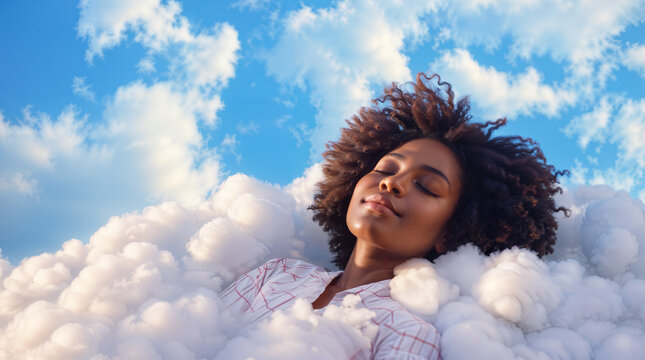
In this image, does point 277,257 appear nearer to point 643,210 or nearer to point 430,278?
point 430,278

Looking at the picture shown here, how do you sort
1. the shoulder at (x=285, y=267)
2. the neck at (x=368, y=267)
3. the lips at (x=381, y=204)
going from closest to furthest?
the lips at (x=381, y=204) → the neck at (x=368, y=267) → the shoulder at (x=285, y=267)

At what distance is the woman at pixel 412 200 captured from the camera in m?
2.91

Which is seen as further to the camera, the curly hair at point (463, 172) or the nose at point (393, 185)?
the curly hair at point (463, 172)

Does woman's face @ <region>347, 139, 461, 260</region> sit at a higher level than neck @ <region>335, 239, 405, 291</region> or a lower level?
higher

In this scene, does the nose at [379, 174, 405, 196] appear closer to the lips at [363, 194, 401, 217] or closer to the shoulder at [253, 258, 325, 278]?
the lips at [363, 194, 401, 217]

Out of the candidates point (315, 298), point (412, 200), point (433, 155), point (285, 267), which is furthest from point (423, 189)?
point (285, 267)

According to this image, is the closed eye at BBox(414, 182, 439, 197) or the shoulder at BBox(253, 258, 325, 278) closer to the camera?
the closed eye at BBox(414, 182, 439, 197)

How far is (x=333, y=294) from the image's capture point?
3178 mm

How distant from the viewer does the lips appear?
287 cm

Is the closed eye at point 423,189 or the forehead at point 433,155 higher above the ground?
the forehead at point 433,155

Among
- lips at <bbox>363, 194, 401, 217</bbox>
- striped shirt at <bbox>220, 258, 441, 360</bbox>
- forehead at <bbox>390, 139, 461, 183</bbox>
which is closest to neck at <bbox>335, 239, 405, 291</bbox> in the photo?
striped shirt at <bbox>220, 258, 441, 360</bbox>

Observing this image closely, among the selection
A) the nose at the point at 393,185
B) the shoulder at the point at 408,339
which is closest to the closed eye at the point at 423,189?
the nose at the point at 393,185

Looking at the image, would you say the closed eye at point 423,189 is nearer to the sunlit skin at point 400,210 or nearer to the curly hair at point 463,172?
the sunlit skin at point 400,210

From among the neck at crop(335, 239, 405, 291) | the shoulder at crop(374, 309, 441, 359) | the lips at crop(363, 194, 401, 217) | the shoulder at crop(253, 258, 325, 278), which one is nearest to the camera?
the shoulder at crop(374, 309, 441, 359)
